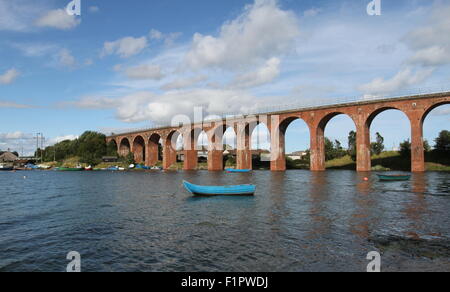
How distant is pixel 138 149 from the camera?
108 meters

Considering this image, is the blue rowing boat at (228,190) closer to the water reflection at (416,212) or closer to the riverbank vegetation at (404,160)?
the water reflection at (416,212)

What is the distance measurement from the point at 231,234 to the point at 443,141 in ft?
187

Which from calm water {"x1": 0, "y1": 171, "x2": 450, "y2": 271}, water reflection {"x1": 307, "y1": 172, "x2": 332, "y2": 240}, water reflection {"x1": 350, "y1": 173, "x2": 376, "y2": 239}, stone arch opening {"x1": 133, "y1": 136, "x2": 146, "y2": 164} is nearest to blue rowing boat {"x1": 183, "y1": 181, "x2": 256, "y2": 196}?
calm water {"x1": 0, "y1": 171, "x2": 450, "y2": 271}

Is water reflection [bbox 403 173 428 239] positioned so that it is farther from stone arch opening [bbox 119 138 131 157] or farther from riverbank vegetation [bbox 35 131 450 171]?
stone arch opening [bbox 119 138 131 157]

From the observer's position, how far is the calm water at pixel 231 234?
10312 mm

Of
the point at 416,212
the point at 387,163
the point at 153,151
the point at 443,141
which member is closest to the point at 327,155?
the point at 387,163

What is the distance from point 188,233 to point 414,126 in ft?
140

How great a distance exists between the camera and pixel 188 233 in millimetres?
14109

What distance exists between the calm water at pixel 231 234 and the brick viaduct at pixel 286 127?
A: 86.8 ft

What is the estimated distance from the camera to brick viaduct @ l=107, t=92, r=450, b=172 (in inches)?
1800

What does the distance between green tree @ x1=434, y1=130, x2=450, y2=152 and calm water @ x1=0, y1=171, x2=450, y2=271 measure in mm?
40314
